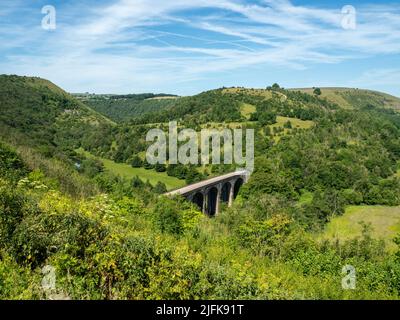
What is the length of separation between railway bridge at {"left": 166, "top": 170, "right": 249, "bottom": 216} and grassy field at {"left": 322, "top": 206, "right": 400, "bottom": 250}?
24349 mm

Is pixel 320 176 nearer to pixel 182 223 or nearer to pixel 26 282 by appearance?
pixel 182 223

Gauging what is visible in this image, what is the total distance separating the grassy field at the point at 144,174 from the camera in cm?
9572

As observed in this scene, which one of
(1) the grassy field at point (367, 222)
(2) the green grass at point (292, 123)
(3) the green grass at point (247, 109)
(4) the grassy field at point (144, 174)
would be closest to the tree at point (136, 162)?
(4) the grassy field at point (144, 174)

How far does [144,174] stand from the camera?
340 ft

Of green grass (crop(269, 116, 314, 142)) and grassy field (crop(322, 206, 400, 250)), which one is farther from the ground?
green grass (crop(269, 116, 314, 142))

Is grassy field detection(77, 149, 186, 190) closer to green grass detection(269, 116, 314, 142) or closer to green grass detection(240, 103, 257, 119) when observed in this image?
green grass detection(269, 116, 314, 142)

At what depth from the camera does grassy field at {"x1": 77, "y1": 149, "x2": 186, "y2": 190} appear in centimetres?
9572

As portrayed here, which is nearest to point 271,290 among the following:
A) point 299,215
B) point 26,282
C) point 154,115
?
point 26,282

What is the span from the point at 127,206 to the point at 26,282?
83.2 feet

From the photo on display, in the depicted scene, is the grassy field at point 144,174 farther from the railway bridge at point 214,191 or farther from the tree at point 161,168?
the railway bridge at point 214,191

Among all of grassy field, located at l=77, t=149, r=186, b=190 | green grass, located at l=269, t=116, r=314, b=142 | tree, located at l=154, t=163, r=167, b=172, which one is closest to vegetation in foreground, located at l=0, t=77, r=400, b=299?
green grass, located at l=269, t=116, r=314, b=142

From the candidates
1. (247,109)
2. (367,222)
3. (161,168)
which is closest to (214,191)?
(161,168)

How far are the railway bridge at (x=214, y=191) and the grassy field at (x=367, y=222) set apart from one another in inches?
959

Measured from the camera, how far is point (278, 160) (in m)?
102
